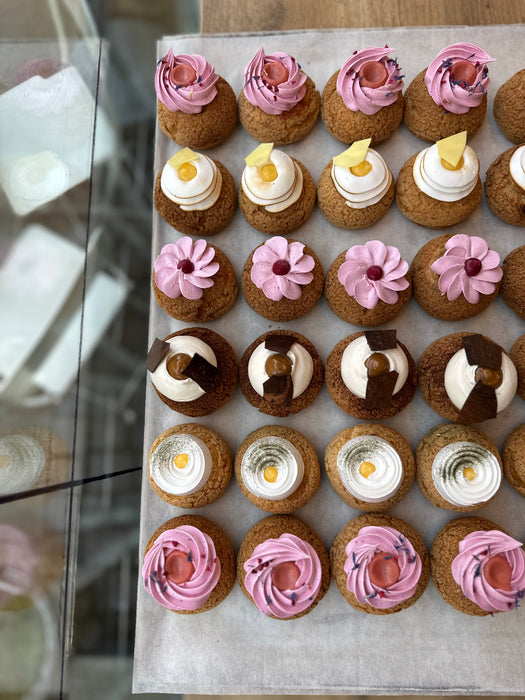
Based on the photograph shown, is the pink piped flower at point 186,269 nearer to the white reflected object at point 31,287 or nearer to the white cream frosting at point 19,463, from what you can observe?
the white reflected object at point 31,287

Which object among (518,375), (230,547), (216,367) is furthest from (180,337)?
(518,375)

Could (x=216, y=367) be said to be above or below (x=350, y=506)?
above

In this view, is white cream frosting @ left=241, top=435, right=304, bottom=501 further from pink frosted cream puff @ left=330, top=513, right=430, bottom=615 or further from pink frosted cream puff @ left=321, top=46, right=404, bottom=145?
pink frosted cream puff @ left=321, top=46, right=404, bottom=145

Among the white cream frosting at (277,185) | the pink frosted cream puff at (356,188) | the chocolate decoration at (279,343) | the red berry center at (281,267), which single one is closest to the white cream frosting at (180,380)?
the chocolate decoration at (279,343)

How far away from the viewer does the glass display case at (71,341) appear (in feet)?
5.57

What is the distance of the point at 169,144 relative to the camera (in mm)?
2295

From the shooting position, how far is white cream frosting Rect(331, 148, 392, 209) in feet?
6.31

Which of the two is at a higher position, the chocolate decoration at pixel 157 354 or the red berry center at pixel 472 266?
the red berry center at pixel 472 266

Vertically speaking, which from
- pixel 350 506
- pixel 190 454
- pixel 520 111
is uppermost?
pixel 520 111

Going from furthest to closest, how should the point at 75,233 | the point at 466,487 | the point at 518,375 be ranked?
the point at 75,233, the point at 518,375, the point at 466,487

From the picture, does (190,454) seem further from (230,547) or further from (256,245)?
(256,245)

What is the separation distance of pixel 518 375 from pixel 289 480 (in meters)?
1.01

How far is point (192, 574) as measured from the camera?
176 cm

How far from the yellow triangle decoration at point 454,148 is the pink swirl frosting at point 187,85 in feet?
3.31
